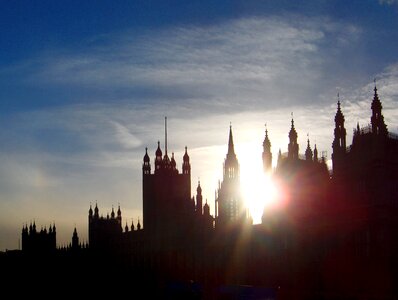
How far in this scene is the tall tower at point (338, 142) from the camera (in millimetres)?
47938

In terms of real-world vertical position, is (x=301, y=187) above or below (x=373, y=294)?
above

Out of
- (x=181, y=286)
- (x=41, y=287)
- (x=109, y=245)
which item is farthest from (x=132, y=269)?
(x=181, y=286)

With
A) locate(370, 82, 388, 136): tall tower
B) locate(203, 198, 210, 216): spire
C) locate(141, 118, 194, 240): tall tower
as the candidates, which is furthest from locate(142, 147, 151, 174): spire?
locate(370, 82, 388, 136): tall tower

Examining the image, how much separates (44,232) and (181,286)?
3749 inches

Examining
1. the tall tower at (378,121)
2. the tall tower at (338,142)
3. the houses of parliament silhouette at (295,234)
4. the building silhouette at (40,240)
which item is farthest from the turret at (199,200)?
the building silhouette at (40,240)

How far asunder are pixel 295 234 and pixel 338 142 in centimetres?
910

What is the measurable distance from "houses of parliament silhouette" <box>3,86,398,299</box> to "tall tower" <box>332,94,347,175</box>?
0.24 feet

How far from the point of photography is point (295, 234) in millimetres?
52875

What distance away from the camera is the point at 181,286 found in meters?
47.6

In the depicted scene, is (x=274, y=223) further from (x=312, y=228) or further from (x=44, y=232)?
(x=44, y=232)

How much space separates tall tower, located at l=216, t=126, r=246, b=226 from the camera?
65562 mm

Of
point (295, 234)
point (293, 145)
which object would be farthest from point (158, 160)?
point (295, 234)

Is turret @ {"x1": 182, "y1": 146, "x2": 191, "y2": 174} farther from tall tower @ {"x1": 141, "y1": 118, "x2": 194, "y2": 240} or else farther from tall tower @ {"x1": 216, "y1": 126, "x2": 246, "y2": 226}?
tall tower @ {"x1": 216, "y1": 126, "x2": 246, "y2": 226}

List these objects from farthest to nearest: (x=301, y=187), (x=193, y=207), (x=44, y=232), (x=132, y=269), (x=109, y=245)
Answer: (x=44, y=232)
(x=109, y=245)
(x=132, y=269)
(x=193, y=207)
(x=301, y=187)
